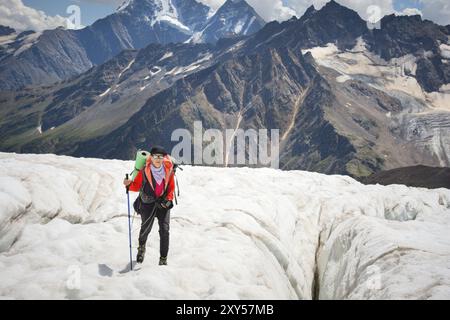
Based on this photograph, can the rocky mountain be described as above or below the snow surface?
above

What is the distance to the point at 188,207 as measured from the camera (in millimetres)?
23094

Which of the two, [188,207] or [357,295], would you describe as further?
[188,207]

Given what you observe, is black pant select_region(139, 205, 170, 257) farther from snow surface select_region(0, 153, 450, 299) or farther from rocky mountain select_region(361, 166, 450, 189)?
rocky mountain select_region(361, 166, 450, 189)

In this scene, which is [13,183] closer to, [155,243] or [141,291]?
[155,243]

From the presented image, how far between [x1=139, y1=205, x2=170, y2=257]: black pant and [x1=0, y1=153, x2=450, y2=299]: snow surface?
73 cm

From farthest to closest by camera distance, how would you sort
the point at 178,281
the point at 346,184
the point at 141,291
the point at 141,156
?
the point at 346,184 → the point at 141,156 → the point at 178,281 → the point at 141,291

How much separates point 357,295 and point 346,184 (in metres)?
24.0

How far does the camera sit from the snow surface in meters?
13.3

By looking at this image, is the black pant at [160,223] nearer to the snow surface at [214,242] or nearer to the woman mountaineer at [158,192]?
the woman mountaineer at [158,192]

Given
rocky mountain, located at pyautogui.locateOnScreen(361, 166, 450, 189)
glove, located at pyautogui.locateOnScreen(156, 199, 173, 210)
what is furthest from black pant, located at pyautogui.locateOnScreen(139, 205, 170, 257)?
rocky mountain, located at pyautogui.locateOnScreen(361, 166, 450, 189)

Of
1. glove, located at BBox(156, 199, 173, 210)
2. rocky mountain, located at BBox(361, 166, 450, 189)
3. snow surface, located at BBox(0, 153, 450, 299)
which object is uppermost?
rocky mountain, located at BBox(361, 166, 450, 189)

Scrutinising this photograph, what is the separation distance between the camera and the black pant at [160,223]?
567 inches
